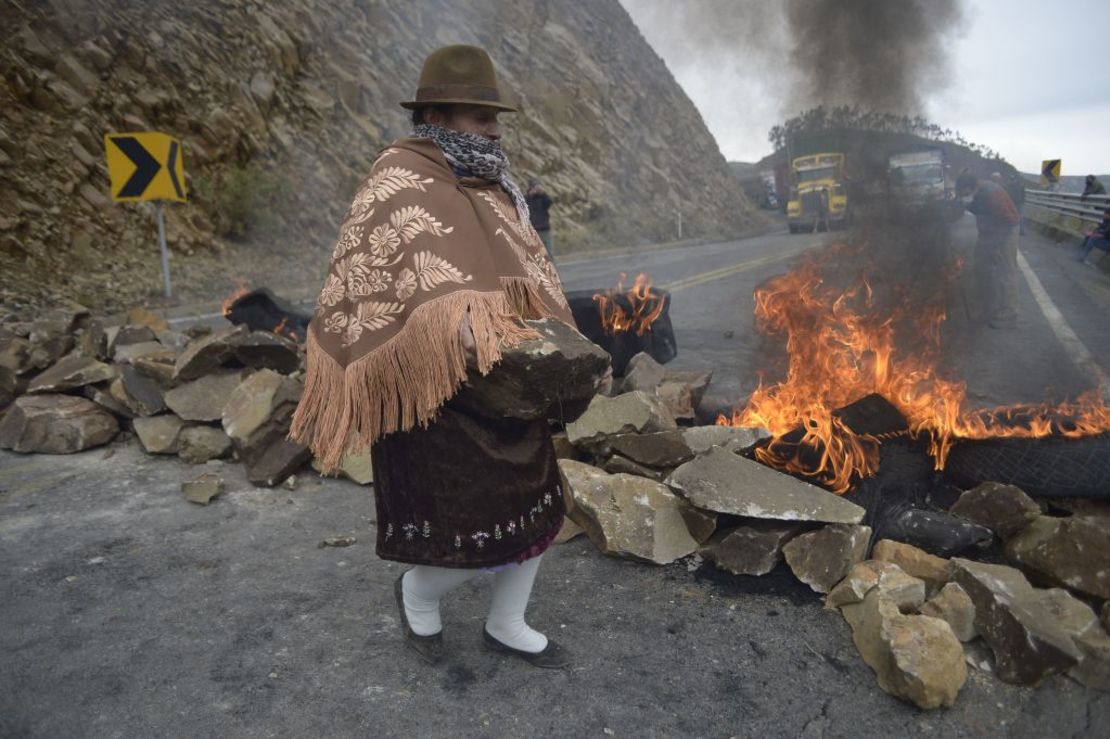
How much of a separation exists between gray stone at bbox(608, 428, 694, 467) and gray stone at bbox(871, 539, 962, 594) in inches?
39.9

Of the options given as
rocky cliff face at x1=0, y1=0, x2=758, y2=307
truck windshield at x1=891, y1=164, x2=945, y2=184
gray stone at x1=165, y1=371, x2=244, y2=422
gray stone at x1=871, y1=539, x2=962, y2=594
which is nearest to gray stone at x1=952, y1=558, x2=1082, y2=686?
gray stone at x1=871, y1=539, x2=962, y2=594

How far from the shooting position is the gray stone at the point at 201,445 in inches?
184

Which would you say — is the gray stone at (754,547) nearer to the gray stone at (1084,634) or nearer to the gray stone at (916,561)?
the gray stone at (916,561)

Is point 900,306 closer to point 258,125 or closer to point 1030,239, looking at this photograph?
point 258,125

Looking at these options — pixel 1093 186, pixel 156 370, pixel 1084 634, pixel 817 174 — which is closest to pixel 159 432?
pixel 156 370

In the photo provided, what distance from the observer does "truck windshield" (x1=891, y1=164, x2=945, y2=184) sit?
41.8ft

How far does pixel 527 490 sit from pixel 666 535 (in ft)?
3.81

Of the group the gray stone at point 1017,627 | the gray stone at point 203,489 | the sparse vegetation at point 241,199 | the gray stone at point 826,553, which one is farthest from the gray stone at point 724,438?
the sparse vegetation at point 241,199

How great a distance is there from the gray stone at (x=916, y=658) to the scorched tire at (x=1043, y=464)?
1.30m

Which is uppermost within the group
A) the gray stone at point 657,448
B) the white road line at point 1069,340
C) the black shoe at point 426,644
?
the gray stone at point 657,448

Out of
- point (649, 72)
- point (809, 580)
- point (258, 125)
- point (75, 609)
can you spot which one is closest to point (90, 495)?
point (75, 609)

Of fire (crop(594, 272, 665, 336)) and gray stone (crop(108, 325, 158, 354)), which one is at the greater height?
gray stone (crop(108, 325, 158, 354))

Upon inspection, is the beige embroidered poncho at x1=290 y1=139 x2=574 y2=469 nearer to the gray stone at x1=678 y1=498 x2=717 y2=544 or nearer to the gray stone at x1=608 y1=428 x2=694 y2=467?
the gray stone at x1=678 y1=498 x2=717 y2=544

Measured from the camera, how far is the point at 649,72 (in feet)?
116
